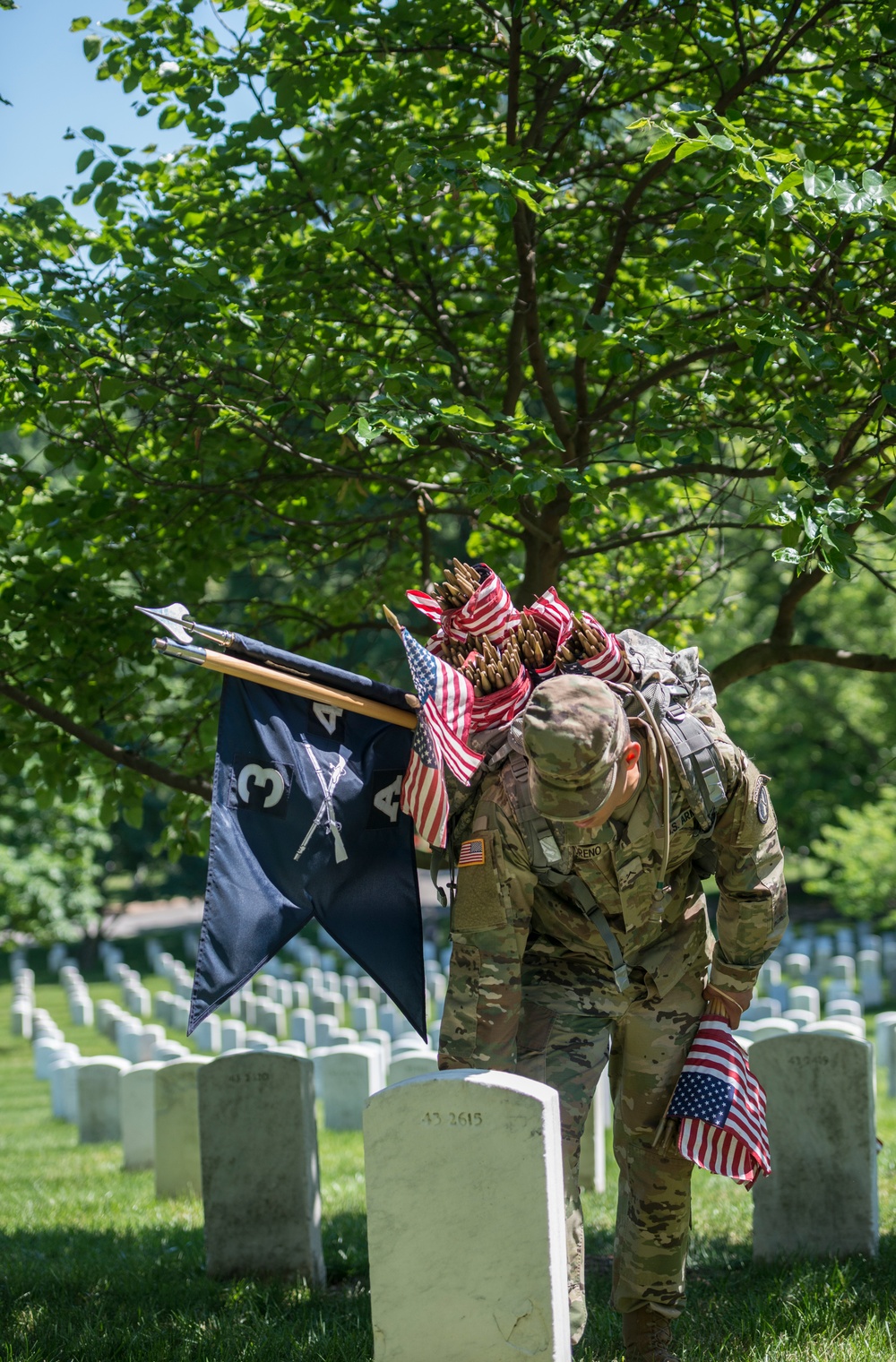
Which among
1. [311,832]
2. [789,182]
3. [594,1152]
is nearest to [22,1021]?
[594,1152]

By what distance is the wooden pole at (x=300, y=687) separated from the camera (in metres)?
3.83

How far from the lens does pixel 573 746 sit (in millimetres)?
3291

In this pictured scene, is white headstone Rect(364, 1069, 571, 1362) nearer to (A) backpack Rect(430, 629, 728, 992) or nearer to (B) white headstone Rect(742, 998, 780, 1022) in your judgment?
(A) backpack Rect(430, 629, 728, 992)

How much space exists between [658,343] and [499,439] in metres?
0.86

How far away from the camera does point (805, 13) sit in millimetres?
5633

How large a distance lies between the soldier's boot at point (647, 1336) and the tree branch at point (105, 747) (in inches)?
→ 116

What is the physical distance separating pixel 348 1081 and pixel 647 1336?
6.33 metres

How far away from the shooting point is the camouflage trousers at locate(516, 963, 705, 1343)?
12.8 ft

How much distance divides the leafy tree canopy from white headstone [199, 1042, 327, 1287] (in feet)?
4.33

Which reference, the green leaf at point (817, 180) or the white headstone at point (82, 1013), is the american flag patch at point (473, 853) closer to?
the green leaf at point (817, 180)

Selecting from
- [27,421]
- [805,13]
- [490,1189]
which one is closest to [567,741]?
[490,1189]

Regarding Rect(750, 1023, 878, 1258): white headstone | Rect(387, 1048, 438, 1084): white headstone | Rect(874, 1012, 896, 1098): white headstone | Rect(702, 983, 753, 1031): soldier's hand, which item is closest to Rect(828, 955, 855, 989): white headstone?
Rect(874, 1012, 896, 1098): white headstone

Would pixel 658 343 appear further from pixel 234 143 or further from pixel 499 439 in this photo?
pixel 234 143

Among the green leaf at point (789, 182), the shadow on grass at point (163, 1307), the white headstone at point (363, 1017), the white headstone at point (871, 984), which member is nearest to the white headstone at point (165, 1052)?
the white headstone at point (363, 1017)
